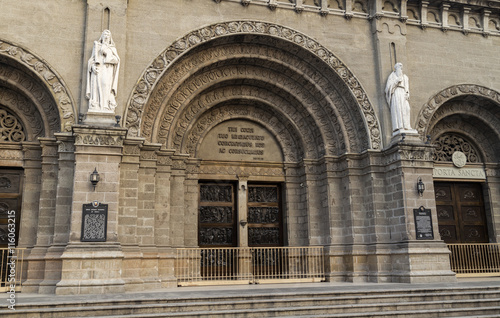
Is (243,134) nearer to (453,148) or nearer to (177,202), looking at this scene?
(177,202)

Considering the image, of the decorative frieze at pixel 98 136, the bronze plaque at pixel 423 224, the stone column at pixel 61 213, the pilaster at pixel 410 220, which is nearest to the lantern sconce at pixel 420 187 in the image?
the pilaster at pixel 410 220

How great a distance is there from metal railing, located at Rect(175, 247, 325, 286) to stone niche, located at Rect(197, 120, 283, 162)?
3434mm

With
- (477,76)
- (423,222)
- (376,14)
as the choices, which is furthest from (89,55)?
(477,76)

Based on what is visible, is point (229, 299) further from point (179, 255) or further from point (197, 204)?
point (197, 204)

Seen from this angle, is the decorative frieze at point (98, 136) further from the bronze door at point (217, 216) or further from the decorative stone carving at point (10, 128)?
the bronze door at point (217, 216)

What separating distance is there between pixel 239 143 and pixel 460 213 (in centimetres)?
923

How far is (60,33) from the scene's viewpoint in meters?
13.5

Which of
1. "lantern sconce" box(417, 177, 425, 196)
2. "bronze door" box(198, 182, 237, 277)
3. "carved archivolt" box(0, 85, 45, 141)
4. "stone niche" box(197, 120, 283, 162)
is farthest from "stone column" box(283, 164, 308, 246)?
"carved archivolt" box(0, 85, 45, 141)

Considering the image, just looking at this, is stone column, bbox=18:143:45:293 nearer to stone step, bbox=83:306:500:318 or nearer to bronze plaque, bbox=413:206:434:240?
stone step, bbox=83:306:500:318

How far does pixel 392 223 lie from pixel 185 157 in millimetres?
7307

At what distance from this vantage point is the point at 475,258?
671 inches

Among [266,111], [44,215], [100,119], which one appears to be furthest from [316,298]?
[266,111]

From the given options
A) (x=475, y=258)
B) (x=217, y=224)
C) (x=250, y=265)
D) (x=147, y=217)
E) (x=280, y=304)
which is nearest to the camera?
(x=280, y=304)

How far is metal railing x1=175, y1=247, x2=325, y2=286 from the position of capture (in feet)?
47.8
